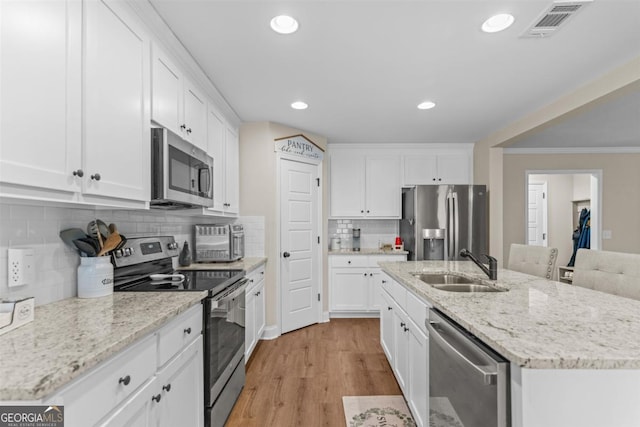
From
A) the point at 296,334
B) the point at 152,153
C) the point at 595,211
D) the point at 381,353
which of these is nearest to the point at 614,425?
the point at 152,153

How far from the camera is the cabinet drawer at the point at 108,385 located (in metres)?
0.82

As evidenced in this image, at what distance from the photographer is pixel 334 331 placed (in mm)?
3801

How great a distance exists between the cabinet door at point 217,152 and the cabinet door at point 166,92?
23.0 inches

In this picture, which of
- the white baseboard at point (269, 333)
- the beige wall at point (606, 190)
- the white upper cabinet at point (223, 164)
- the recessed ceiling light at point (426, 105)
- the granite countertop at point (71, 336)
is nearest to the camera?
the granite countertop at point (71, 336)

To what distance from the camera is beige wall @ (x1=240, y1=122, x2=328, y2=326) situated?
3.57 metres

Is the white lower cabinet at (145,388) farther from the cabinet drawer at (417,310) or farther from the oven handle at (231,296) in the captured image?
the cabinet drawer at (417,310)

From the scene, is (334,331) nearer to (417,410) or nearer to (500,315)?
(417,410)

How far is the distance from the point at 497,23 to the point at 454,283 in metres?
1.63

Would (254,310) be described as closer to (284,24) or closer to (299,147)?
(299,147)

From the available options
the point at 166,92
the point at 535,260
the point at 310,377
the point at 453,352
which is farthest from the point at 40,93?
the point at 535,260

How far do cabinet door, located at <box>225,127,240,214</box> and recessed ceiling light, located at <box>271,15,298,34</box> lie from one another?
4.84 feet

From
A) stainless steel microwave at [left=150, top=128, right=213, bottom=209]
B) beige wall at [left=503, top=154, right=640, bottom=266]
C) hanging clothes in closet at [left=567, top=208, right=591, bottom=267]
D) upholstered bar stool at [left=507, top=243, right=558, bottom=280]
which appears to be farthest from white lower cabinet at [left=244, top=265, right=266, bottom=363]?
hanging clothes in closet at [left=567, top=208, right=591, bottom=267]

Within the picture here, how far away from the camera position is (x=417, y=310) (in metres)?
1.81
